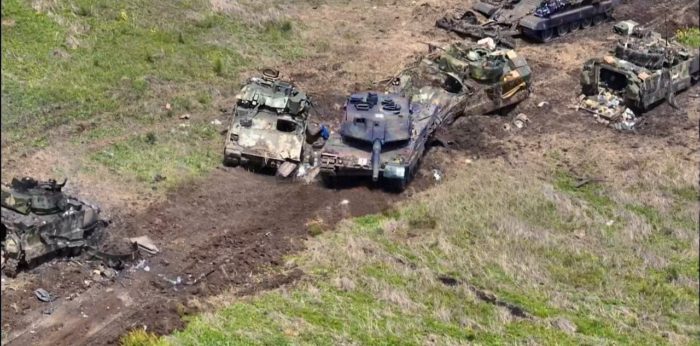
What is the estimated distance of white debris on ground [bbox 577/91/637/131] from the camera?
26.8 m

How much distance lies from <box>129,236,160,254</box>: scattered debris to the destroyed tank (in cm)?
78

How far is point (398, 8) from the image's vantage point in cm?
3519

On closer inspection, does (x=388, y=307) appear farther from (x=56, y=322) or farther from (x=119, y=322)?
(x=56, y=322)

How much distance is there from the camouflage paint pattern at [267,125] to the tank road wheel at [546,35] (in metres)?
11.2

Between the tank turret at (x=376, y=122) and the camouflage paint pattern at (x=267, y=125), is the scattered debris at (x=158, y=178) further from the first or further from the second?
the tank turret at (x=376, y=122)

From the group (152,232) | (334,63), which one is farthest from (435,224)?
(334,63)

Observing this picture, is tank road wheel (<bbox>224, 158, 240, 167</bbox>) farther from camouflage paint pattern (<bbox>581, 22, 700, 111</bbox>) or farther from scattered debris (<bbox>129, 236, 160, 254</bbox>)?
camouflage paint pattern (<bbox>581, 22, 700, 111</bbox>)

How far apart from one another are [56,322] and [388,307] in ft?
19.7

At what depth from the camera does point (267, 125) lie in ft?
75.5

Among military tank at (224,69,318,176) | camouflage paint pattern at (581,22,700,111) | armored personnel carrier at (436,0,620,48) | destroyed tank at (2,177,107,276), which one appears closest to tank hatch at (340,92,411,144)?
military tank at (224,69,318,176)

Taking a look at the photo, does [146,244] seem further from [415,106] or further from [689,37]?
[689,37]

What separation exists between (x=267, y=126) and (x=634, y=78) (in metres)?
10.8

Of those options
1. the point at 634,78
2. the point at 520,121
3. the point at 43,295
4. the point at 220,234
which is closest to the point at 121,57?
the point at 220,234

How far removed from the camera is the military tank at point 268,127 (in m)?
22.5
